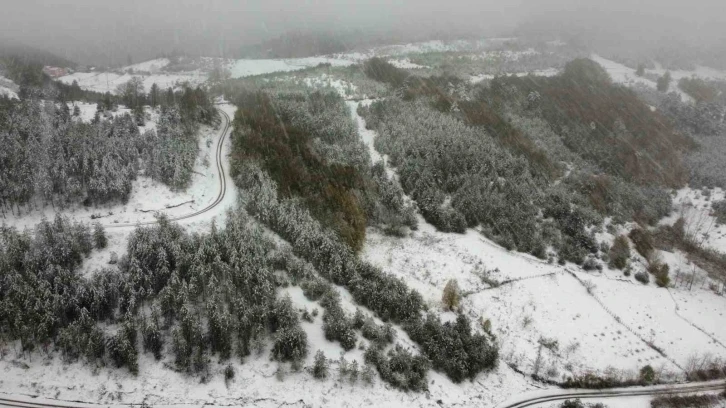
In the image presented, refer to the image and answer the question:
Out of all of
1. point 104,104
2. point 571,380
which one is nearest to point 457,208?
point 571,380

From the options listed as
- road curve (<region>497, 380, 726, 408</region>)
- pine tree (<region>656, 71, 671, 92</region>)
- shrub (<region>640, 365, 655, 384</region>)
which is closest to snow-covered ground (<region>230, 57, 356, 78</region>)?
pine tree (<region>656, 71, 671, 92</region>)

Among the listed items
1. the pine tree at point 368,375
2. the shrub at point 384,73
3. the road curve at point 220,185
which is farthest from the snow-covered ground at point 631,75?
the pine tree at point 368,375

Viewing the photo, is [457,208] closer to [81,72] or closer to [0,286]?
[0,286]

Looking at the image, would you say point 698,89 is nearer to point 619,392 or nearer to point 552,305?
point 552,305

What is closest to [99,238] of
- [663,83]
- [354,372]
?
[354,372]

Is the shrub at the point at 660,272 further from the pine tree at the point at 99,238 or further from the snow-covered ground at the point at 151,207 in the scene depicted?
the pine tree at the point at 99,238

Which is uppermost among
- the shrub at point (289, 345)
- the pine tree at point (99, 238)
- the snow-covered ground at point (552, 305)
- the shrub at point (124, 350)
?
the pine tree at point (99, 238)

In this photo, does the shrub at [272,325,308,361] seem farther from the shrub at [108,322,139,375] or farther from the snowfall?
the shrub at [108,322,139,375]
